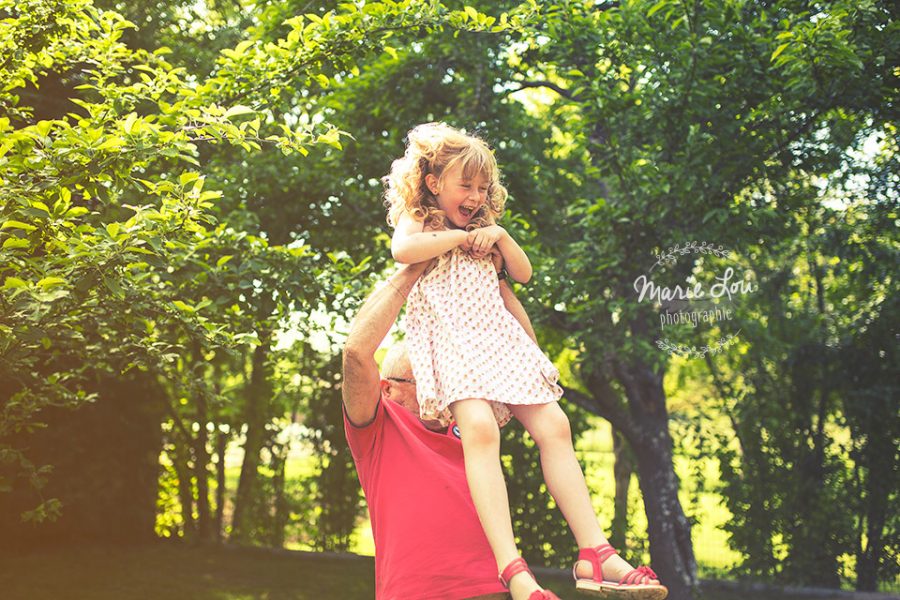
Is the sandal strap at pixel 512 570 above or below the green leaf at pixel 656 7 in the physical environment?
below

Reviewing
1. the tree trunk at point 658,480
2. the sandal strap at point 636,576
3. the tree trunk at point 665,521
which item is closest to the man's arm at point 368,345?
the sandal strap at point 636,576

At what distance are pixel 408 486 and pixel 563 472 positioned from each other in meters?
0.40

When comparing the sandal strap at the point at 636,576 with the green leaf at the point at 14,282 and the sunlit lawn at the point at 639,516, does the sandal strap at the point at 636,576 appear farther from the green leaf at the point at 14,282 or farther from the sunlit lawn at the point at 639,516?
the sunlit lawn at the point at 639,516

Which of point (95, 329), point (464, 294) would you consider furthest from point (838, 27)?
point (95, 329)

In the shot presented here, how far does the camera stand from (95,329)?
3906 millimetres

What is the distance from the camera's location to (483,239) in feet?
6.79

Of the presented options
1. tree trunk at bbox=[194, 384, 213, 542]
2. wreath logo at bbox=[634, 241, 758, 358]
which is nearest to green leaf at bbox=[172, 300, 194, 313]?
wreath logo at bbox=[634, 241, 758, 358]

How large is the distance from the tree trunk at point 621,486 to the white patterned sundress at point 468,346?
18.7 feet

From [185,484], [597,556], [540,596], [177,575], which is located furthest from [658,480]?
[540,596]

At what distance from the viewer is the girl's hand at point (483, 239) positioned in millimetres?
2070

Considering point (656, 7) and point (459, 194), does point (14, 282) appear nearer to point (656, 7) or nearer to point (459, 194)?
point (459, 194)

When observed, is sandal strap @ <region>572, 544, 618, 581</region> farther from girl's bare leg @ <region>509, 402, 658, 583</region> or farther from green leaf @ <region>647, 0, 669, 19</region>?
green leaf @ <region>647, 0, 669, 19</region>

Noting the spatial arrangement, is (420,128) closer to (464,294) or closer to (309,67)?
(464,294)

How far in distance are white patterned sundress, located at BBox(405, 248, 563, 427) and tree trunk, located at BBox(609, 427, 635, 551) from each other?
5705 millimetres
